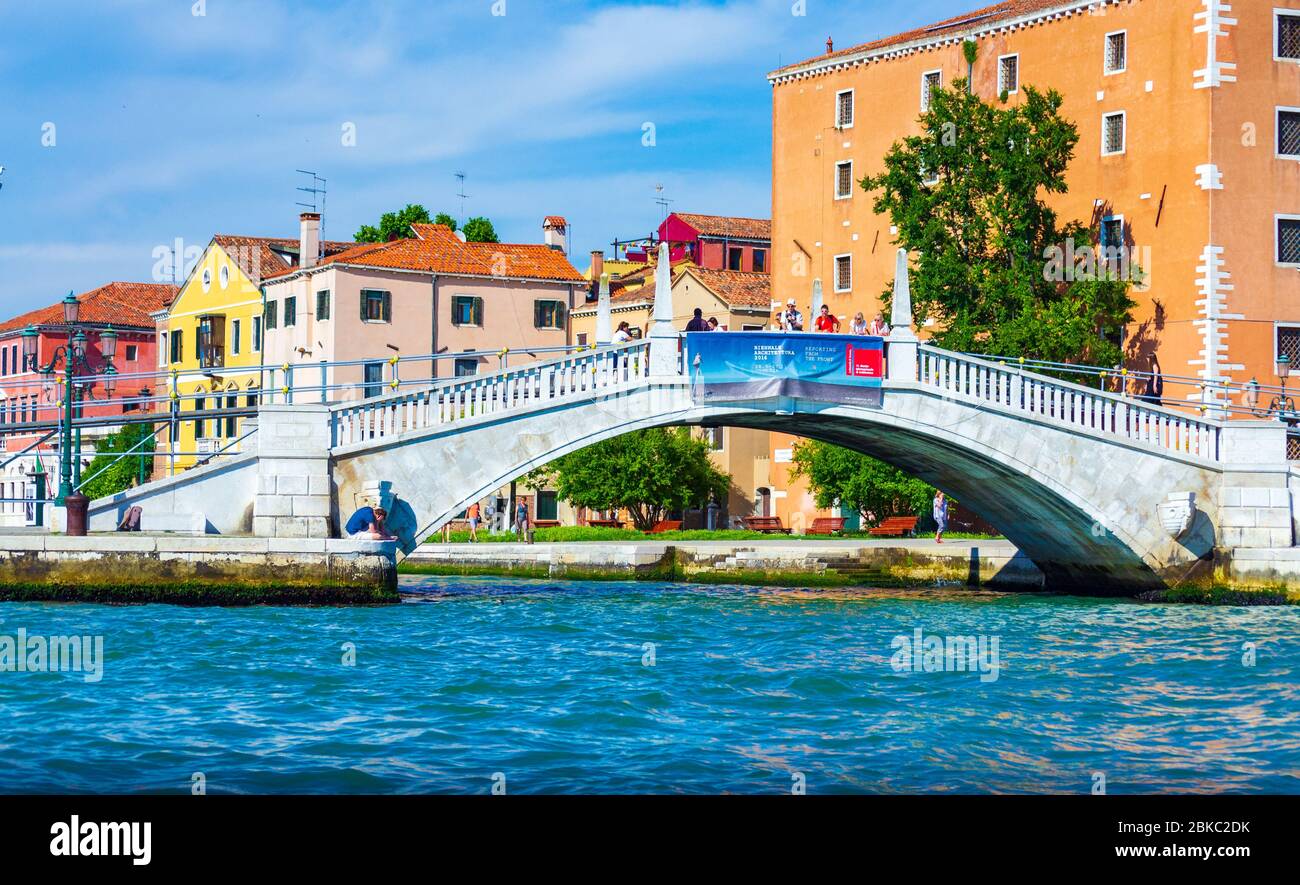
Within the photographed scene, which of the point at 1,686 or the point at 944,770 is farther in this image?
the point at 1,686

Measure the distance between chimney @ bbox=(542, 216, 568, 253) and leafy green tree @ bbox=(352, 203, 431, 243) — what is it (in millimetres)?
5604

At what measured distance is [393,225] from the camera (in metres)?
64.2

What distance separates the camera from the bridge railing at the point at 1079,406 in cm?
2625

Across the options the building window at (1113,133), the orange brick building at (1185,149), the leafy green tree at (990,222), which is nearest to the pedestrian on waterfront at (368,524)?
the orange brick building at (1185,149)

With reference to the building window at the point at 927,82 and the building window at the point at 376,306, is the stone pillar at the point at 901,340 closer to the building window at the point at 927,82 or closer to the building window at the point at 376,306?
the building window at the point at 927,82

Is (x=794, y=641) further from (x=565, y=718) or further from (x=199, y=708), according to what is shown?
(x=199, y=708)

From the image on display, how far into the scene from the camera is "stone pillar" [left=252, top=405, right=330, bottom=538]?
76.0ft

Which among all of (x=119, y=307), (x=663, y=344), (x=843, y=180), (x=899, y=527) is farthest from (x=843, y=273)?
(x=119, y=307)

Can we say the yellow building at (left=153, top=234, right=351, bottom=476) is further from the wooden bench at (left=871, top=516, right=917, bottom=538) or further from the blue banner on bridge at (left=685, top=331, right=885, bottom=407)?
the blue banner on bridge at (left=685, top=331, right=885, bottom=407)

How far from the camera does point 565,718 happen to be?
45.1 ft

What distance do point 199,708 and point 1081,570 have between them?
1872 cm
